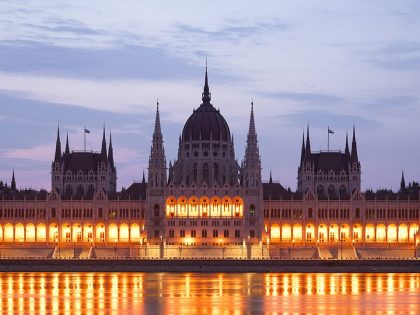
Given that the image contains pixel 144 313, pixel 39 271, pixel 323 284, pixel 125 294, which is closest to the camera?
pixel 144 313

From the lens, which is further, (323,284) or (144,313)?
(323,284)

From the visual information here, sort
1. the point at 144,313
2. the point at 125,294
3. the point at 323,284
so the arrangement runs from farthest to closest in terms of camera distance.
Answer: the point at 323,284 < the point at 125,294 < the point at 144,313

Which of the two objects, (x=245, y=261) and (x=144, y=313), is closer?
(x=144, y=313)

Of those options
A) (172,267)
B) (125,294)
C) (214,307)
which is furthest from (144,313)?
(172,267)

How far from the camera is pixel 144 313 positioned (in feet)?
385

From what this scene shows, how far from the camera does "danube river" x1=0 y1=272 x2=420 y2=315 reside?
120750 mm

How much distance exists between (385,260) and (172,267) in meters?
27.1

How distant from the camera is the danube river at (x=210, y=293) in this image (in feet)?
396

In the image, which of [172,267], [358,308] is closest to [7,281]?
[172,267]

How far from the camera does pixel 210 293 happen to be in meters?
136

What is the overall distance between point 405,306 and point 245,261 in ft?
197

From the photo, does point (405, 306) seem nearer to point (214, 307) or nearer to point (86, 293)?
point (214, 307)

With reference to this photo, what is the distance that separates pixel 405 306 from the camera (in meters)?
123

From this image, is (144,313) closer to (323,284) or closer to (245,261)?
(323,284)
